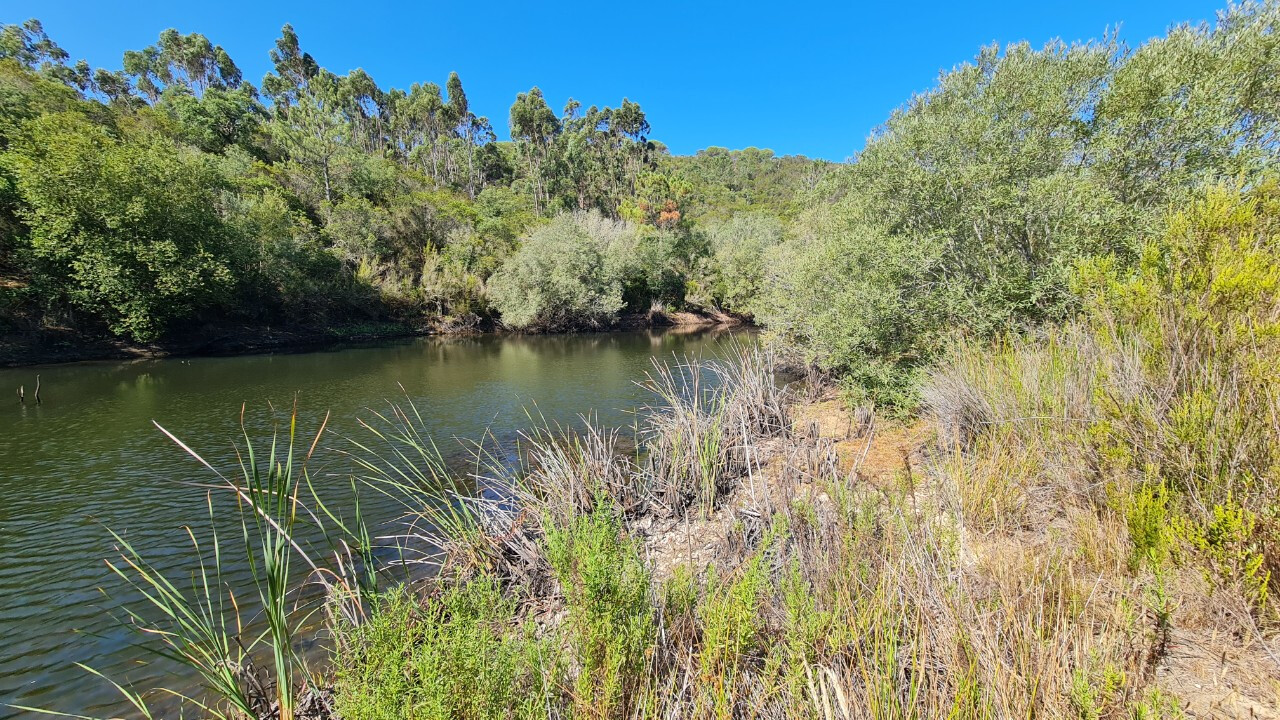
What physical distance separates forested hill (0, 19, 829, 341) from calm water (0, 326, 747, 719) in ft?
17.6

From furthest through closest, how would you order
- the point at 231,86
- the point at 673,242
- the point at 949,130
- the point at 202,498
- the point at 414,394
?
the point at 231,86, the point at 673,242, the point at 414,394, the point at 949,130, the point at 202,498

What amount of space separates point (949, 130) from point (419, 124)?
84647mm

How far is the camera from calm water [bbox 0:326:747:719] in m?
5.71

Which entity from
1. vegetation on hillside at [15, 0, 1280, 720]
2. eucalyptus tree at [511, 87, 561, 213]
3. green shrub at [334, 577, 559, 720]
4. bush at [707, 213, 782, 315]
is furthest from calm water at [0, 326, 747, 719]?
eucalyptus tree at [511, 87, 561, 213]

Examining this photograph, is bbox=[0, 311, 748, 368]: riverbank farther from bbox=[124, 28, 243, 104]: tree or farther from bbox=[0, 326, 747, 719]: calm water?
bbox=[124, 28, 243, 104]: tree

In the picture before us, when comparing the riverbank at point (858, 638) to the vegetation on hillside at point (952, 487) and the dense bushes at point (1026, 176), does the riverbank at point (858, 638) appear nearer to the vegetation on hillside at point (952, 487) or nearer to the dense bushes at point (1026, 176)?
the vegetation on hillside at point (952, 487)

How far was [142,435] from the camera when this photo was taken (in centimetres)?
1294

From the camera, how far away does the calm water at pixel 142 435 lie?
225 inches

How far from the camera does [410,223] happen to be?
4259cm

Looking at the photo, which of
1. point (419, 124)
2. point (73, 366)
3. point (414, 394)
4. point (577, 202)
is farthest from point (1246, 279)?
point (419, 124)

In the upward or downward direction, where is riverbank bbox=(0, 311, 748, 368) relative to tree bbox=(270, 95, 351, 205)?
downward

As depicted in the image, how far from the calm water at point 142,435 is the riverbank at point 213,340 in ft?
7.39

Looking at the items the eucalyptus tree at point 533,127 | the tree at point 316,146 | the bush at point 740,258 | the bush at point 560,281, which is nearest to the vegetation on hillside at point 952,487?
the bush at point 560,281

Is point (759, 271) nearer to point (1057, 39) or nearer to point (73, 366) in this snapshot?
point (1057, 39)
